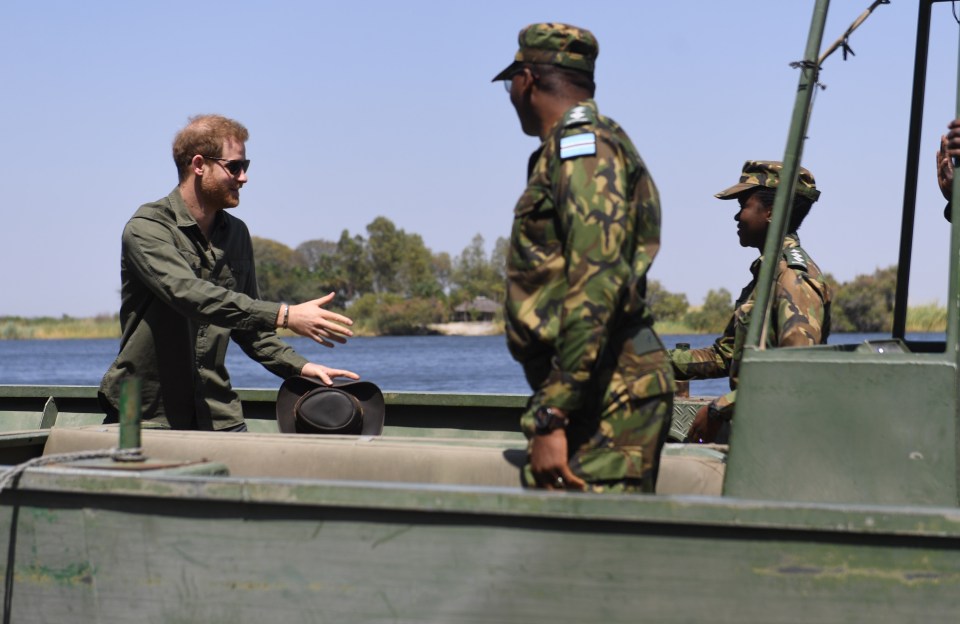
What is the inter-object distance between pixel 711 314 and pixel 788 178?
240 feet

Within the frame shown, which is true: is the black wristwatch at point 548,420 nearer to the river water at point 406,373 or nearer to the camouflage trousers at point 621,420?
the camouflage trousers at point 621,420

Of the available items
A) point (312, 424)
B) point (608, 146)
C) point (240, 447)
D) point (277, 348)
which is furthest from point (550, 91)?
point (277, 348)

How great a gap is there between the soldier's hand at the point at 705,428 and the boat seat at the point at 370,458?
119cm

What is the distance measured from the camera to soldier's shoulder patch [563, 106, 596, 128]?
3.42 m

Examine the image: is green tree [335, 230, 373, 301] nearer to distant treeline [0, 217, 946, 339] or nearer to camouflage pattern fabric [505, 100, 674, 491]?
distant treeline [0, 217, 946, 339]

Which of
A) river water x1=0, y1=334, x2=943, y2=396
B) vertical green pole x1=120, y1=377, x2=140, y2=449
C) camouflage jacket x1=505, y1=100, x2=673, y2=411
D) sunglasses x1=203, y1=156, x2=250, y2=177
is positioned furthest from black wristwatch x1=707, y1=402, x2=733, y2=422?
river water x1=0, y1=334, x2=943, y2=396

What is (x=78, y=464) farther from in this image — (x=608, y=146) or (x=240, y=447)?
(x=608, y=146)

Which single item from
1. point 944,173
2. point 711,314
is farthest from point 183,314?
point 711,314

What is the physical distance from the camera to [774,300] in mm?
4914

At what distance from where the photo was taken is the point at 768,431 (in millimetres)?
3443

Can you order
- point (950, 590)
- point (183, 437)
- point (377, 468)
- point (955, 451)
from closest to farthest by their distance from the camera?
point (950, 590)
point (955, 451)
point (377, 468)
point (183, 437)

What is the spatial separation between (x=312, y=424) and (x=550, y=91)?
1990mm

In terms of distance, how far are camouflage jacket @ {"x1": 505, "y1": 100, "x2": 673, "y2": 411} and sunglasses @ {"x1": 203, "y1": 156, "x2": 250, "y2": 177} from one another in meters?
1.93

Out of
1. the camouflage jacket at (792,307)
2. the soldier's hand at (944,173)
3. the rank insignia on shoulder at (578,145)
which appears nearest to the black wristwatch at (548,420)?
the rank insignia on shoulder at (578,145)
